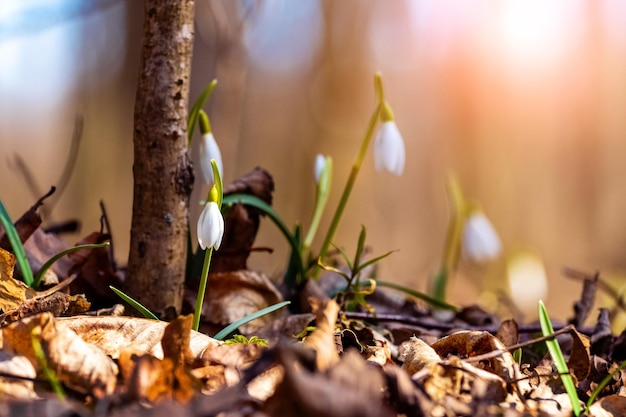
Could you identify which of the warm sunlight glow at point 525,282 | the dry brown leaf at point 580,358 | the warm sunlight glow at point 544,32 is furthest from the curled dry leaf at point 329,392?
the warm sunlight glow at point 544,32

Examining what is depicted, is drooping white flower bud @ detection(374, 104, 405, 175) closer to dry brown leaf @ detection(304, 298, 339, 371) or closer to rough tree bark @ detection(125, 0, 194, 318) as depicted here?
rough tree bark @ detection(125, 0, 194, 318)

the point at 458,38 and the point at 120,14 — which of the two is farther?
the point at 458,38

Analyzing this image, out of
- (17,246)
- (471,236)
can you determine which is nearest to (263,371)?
(17,246)

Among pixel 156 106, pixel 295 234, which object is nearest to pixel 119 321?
pixel 156 106

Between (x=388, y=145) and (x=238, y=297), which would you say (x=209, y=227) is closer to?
(x=238, y=297)

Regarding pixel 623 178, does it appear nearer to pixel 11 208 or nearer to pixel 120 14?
pixel 120 14
